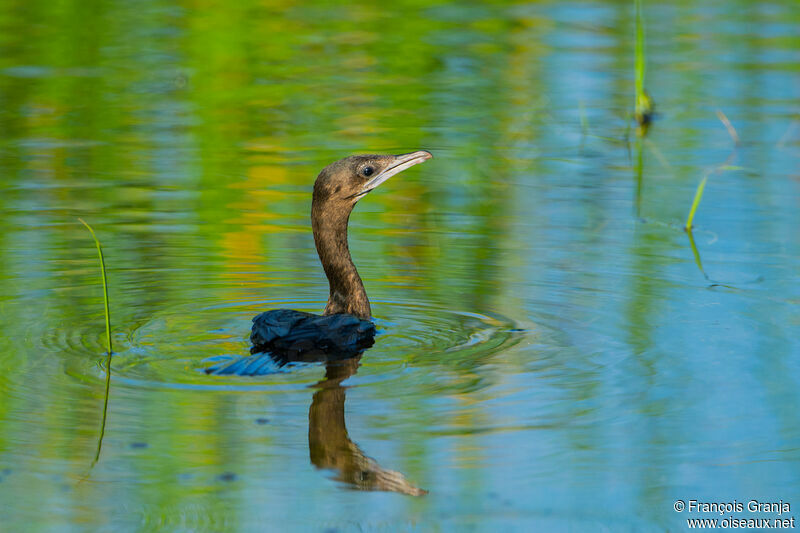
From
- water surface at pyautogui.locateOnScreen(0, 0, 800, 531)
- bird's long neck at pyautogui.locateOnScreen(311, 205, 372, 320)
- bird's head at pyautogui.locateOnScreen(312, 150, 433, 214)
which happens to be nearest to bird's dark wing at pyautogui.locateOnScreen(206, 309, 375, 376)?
water surface at pyautogui.locateOnScreen(0, 0, 800, 531)

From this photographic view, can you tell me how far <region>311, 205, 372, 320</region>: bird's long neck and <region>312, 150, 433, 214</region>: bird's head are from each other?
6cm

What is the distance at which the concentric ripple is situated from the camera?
18.1 feet

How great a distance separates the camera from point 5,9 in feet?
57.8

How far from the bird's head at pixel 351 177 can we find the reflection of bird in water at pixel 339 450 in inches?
62.2

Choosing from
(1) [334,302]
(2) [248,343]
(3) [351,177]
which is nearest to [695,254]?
(3) [351,177]

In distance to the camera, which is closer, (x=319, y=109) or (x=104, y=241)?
(x=104, y=241)

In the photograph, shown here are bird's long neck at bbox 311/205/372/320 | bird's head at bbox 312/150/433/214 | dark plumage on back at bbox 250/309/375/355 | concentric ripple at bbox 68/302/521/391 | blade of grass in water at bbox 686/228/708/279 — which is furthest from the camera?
blade of grass in water at bbox 686/228/708/279

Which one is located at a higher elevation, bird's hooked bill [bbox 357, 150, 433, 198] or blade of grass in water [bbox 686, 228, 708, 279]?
bird's hooked bill [bbox 357, 150, 433, 198]

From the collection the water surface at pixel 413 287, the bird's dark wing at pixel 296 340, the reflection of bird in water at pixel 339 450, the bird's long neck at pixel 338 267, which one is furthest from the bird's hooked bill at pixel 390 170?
the reflection of bird in water at pixel 339 450

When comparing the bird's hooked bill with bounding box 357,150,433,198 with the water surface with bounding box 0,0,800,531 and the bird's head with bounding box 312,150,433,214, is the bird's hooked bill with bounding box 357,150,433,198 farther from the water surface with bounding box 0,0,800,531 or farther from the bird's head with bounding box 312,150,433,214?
the water surface with bounding box 0,0,800,531

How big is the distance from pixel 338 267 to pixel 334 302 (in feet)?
0.67

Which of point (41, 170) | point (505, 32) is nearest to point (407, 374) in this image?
point (41, 170)

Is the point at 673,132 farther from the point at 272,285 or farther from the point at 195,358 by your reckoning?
the point at 195,358

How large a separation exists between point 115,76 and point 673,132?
5813mm
